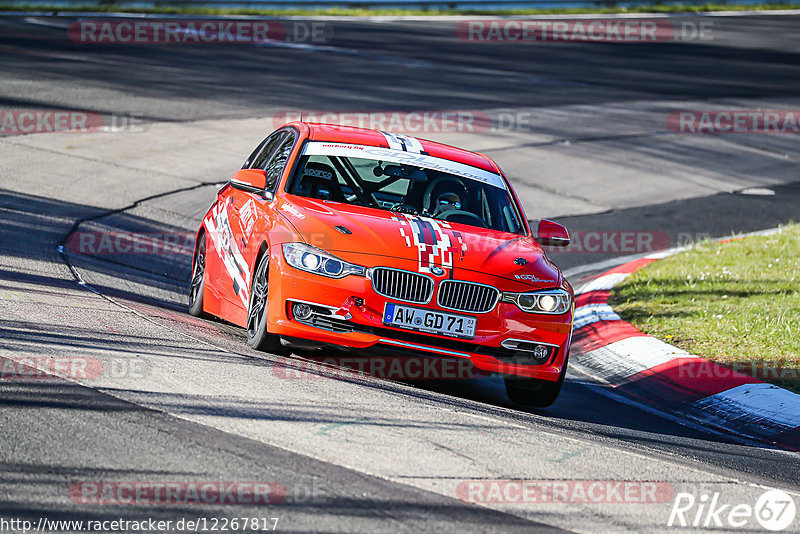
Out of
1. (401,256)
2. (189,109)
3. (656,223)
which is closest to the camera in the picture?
(401,256)

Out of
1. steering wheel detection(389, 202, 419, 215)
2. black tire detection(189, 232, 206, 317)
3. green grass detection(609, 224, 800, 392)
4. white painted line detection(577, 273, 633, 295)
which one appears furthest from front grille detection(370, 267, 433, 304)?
white painted line detection(577, 273, 633, 295)

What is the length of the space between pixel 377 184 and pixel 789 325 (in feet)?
12.6

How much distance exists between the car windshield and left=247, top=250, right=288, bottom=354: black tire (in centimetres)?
83

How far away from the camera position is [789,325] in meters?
9.10

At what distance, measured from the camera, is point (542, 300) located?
700cm

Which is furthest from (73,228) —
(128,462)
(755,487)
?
(755,487)

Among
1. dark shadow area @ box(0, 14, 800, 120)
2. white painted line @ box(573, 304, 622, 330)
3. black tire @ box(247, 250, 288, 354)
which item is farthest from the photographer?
dark shadow area @ box(0, 14, 800, 120)

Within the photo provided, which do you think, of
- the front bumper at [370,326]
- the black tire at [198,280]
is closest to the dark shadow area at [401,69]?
the black tire at [198,280]

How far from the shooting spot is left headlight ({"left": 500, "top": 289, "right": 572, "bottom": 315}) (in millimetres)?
6887

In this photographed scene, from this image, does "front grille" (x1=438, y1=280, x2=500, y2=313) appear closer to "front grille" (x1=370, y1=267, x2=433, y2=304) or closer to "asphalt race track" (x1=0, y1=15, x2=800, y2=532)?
"front grille" (x1=370, y1=267, x2=433, y2=304)

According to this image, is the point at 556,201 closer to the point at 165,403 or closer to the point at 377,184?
the point at 377,184

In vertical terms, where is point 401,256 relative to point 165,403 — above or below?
above

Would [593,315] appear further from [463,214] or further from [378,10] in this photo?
[378,10]

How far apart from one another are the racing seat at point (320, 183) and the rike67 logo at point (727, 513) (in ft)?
11.9
